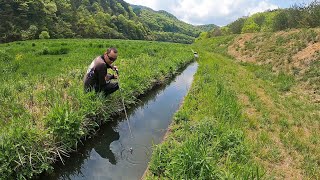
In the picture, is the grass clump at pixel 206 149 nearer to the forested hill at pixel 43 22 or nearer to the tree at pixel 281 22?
the tree at pixel 281 22

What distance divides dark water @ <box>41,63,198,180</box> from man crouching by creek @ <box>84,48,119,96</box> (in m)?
1.25

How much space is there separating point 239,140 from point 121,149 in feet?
10.0

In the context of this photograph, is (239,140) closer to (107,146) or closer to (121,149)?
(121,149)

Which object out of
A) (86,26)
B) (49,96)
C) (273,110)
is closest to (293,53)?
(273,110)

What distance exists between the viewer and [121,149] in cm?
736

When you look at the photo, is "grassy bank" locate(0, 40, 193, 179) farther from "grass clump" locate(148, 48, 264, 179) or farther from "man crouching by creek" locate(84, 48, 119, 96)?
"grass clump" locate(148, 48, 264, 179)

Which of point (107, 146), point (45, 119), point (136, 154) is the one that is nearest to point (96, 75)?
point (107, 146)

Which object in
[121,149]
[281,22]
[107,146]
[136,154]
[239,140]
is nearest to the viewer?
[239,140]

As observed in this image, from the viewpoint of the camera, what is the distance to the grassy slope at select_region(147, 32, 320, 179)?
542 centimetres

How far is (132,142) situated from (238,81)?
33.3 ft

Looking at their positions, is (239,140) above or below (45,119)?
above

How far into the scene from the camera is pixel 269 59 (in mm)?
25438

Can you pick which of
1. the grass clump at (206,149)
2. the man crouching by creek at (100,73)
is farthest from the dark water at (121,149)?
the man crouching by creek at (100,73)

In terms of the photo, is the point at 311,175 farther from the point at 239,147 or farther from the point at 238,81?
the point at 238,81
